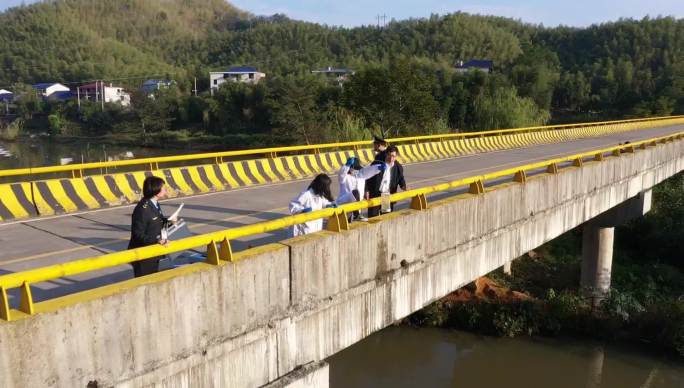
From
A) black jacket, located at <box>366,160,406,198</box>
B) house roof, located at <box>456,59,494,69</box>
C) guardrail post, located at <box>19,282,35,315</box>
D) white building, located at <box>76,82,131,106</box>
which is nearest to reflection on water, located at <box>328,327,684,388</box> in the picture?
black jacket, located at <box>366,160,406,198</box>

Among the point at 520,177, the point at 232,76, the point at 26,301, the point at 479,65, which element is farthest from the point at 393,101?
the point at 232,76

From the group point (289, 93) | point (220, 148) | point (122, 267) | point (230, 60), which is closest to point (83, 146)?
point (220, 148)

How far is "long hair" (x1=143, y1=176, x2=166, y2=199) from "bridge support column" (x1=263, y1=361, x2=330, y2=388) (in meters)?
2.05

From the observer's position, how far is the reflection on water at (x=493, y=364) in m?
14.4

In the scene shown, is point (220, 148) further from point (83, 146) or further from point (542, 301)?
point (542, 301)

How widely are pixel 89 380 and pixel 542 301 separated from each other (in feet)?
50.8

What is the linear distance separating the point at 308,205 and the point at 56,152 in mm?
67222

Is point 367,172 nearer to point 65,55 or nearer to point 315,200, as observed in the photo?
point 315,200

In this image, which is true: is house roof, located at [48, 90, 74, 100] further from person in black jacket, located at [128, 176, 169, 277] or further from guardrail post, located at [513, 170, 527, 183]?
person in black jacket, located at [128, 176, 169, 277]

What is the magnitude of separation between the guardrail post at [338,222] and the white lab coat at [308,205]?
148 millimetres

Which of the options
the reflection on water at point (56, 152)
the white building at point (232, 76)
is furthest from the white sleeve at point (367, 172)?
the white building at point (232, 76)

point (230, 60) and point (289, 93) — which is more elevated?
point (230, 60)

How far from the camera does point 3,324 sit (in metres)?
3.61

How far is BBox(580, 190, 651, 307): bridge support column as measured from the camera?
1750 centimetres
